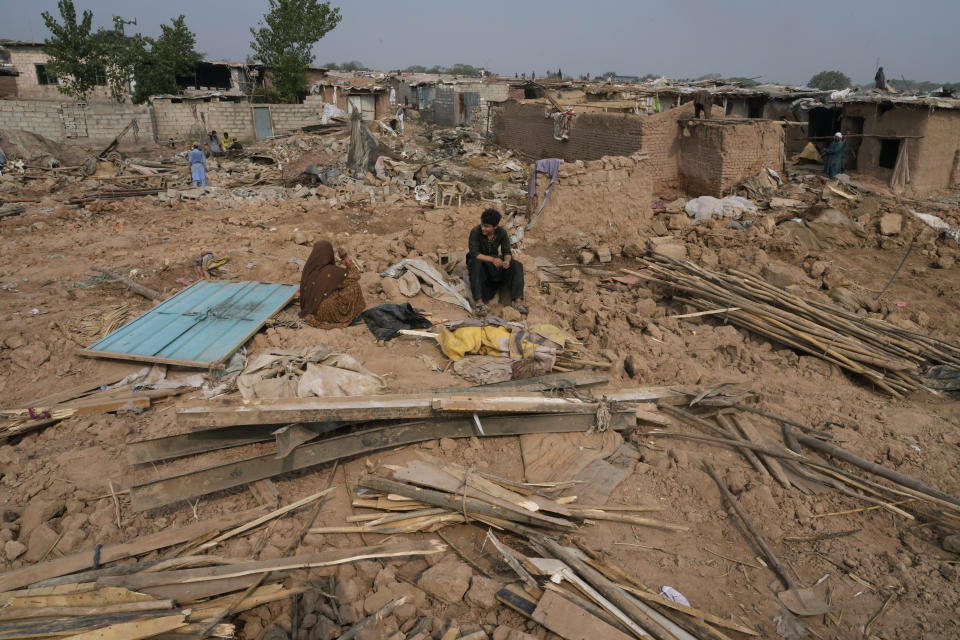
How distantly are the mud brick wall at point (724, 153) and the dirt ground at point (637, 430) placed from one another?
8.91ft

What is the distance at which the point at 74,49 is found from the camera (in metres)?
21.6

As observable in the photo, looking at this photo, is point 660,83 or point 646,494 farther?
point 660,83

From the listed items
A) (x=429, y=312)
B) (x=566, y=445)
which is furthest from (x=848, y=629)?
(x=429, y=312)

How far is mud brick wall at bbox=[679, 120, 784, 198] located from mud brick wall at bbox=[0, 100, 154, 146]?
1825 centimetres

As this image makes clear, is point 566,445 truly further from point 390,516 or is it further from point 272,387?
point 272,387

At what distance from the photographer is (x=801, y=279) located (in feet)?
22.5

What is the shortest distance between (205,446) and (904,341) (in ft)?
19.2

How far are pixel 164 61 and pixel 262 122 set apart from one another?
890cm

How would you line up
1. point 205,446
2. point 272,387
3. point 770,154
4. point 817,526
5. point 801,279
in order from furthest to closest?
point 770,154
point 801,279
point 272,387
point 205,446
point 817,526

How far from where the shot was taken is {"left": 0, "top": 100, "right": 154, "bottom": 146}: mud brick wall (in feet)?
58.3

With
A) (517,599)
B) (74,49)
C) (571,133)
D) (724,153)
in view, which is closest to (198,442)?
(517,599)

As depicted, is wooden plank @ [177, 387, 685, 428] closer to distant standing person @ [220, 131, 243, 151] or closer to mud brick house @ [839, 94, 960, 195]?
mud brick house @ [839, 94, 960, 195]

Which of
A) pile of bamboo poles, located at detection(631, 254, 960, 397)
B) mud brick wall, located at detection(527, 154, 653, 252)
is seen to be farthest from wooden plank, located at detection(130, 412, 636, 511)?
mud brick wall, located at detection(527, 154, 653, 252)

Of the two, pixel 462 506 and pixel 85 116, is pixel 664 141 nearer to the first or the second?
pixel 462 506
